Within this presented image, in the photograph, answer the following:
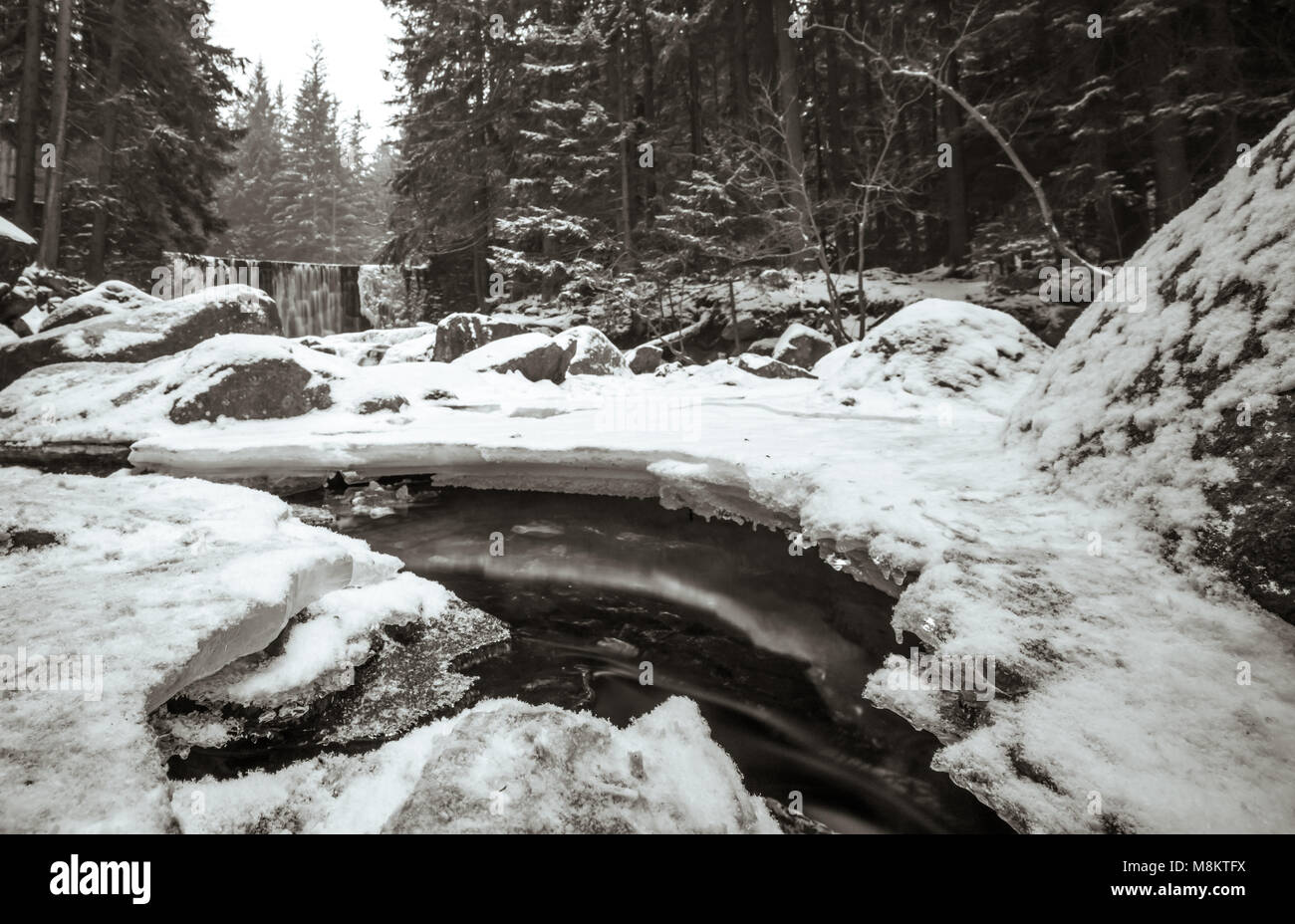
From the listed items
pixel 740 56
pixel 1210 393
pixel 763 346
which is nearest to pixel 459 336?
pixel 763 346

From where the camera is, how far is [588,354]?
871cm

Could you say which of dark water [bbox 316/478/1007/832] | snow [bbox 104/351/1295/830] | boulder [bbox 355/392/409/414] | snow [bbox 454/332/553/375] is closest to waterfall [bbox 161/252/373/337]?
snow [bbox 454/332/553/375]

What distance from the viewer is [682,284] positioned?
44.1 ft

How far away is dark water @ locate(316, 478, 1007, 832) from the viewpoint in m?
2.05

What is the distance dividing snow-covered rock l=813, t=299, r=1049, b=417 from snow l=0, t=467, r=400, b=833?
4.69 metres

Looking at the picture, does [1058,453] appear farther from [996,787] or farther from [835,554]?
[996,787]

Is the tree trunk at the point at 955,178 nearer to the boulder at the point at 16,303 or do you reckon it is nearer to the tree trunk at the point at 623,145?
the tree trunk at the point at 623,145

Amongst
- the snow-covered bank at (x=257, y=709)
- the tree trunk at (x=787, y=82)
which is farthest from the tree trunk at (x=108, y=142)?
the tree trunk at (x=787, y=82)

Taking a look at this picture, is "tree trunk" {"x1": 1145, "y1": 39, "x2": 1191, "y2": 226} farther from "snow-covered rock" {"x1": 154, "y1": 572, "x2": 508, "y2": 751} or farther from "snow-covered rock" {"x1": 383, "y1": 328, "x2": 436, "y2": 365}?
"snow-covered rock" {"x1": 383, "y1": 328, "x2": 436, "y2": 365}

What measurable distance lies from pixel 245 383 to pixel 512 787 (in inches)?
244

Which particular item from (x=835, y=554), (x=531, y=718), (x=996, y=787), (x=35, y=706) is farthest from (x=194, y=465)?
(x=996, y=787)

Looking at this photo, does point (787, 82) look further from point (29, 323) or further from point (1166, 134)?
point (29, 323)
